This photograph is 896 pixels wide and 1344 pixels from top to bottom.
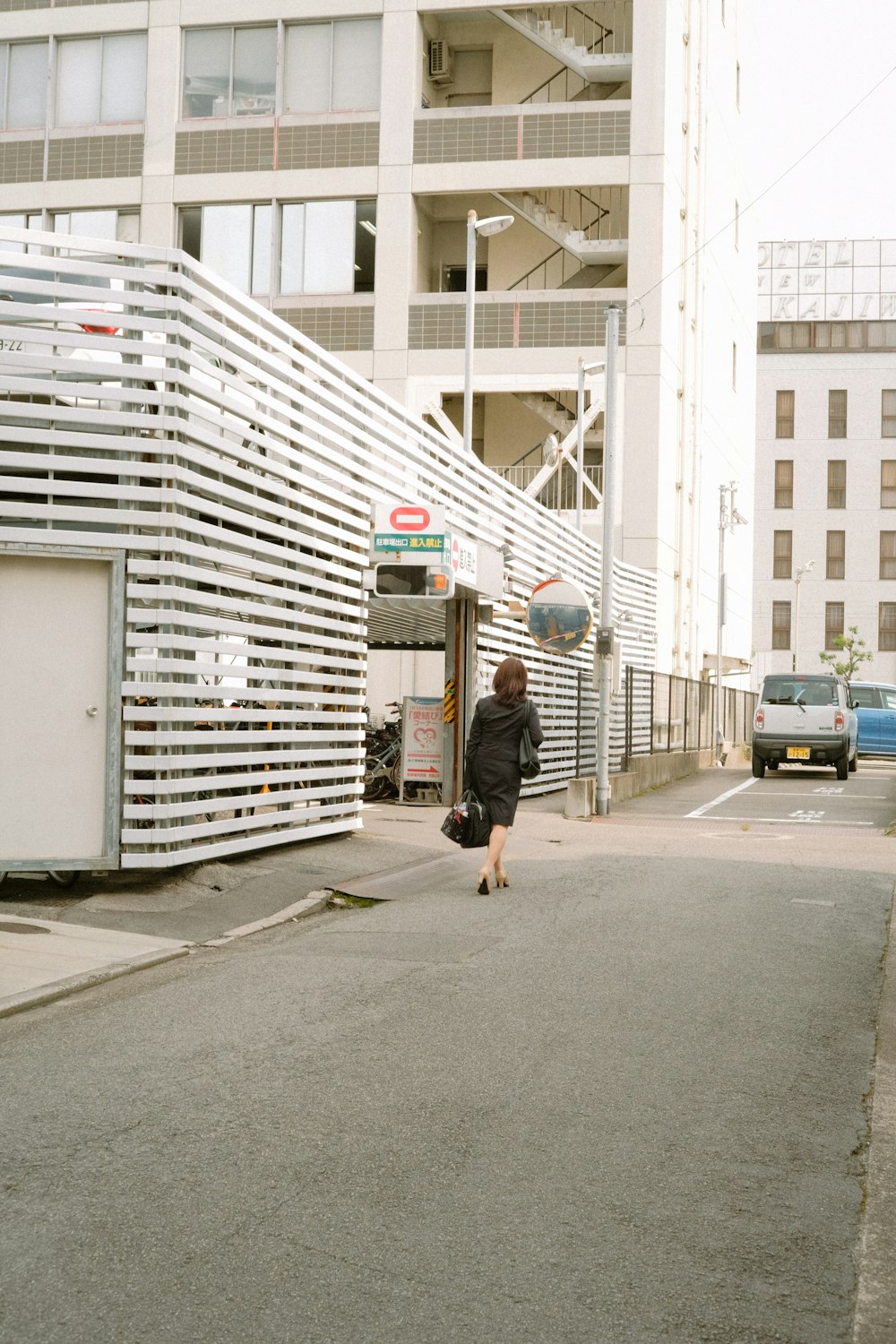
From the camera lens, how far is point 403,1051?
6.19 metres

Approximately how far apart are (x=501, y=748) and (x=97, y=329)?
13.9 feet

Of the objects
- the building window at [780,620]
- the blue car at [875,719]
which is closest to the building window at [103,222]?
the blue car at [875,719]

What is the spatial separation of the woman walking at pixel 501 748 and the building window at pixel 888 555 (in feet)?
245

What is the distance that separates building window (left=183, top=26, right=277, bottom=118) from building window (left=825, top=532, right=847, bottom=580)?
55.1 m

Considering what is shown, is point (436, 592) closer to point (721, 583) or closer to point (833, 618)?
point (721, 583)

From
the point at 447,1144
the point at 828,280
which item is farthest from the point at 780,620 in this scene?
the point at 447,1144

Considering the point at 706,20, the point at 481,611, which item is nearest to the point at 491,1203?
the point at 481,611

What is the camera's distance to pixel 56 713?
10.5 metres

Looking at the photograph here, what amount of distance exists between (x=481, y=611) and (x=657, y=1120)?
583 inches

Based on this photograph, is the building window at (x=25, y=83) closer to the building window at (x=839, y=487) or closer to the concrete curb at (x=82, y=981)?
the concrete curb at (x=82, y=981)

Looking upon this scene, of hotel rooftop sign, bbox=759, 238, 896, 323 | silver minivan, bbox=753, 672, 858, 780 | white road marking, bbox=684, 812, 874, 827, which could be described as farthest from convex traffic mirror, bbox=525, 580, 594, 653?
hotel rooftop sign, bbox=759, 238, 896, 323

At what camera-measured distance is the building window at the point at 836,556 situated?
83.5m

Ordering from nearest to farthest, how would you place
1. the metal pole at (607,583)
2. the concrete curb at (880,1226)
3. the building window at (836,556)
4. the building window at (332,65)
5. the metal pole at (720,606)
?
1. the concrete curb at (880,1226)
2. the metal pole at (607,583)
3. the building window at (332,65)
4. the metal pole at (720,606)
5. the building window at (836,556)

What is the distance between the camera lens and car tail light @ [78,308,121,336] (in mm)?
10555
